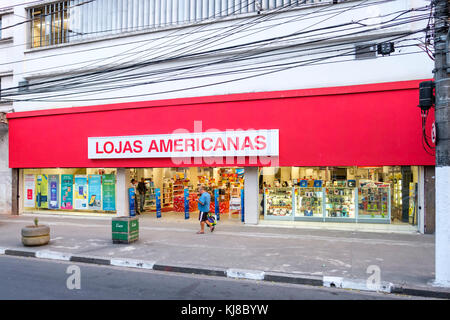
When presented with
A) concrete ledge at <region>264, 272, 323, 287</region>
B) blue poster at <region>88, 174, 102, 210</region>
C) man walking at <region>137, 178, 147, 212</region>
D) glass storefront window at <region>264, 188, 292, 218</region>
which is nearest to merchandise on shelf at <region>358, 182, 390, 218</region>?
glass storefront window at <region>264, 188, 292, 218</region>

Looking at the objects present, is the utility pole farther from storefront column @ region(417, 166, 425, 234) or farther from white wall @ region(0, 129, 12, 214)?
white wall @ region(0, 129, 12, 214)

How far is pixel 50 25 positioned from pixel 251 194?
13175 mm

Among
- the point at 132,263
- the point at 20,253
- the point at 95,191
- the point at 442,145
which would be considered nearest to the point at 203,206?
the point at 132,263

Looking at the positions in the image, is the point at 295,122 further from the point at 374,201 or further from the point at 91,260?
the point at 91,260

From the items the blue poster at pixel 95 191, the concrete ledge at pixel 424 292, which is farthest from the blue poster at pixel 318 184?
the blue poster at pixel 95 191

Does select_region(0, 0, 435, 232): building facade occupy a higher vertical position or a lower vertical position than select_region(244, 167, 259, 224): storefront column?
higher

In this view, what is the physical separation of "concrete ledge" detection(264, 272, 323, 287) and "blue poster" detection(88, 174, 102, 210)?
11103mm

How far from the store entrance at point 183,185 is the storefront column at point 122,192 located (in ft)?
3.89

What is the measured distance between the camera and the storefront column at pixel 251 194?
44.5 feet

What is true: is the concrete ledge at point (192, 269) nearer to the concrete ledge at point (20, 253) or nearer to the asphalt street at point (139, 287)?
the asphalt street at point (139, 287)

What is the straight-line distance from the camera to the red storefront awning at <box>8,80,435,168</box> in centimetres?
1173

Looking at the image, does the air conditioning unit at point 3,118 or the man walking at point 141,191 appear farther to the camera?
the air conditioning unit at point 3,118

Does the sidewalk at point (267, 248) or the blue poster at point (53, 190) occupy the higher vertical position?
the blue poster at point (53, 190)

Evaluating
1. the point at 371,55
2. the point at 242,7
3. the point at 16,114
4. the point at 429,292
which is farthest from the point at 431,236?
the point at 16,114
